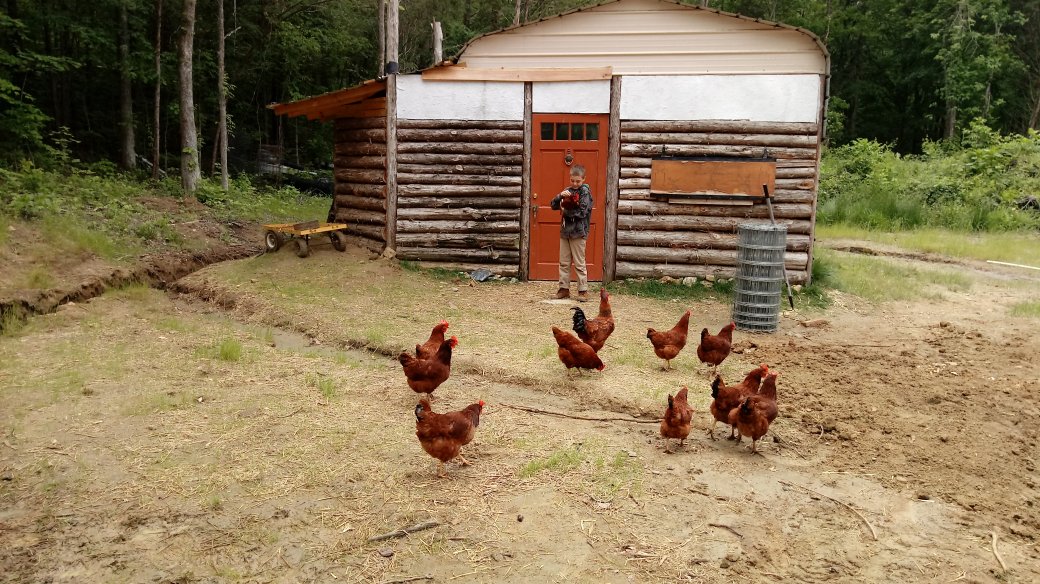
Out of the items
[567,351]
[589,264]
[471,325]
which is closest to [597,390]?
[567,351]

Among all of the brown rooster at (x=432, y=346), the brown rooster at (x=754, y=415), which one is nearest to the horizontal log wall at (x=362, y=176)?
the brown rooster at (x=432, y=346)

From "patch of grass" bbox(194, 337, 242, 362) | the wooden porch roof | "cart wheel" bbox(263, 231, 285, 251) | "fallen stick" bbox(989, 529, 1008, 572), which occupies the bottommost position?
"fallen stick" bbox(989, 529, 1008, 572)

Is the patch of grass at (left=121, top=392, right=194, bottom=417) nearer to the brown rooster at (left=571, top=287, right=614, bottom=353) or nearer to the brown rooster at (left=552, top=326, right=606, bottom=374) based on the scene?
the brown rooster at (left=552, top=326, right=606, bottom=374)

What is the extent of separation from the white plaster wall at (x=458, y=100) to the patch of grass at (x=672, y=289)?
3.35 meters

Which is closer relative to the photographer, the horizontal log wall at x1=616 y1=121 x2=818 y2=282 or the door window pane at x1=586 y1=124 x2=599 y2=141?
the horizontal log wall at x1=616 y1=121 x2=818 y2=282

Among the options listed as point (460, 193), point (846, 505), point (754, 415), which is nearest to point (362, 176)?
point (460, 193)

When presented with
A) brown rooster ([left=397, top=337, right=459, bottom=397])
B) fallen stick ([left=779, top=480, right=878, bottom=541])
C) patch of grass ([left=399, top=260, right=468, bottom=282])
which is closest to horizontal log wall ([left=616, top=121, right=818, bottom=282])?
patch of grass ([left=399, top=260, right=468, bottom=282])

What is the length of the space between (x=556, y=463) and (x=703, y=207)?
754 cm

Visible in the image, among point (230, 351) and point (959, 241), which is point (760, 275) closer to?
point (230, 351)

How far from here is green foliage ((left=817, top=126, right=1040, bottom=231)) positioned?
62.8 feet

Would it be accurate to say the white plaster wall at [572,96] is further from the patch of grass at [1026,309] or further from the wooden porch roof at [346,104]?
the patch of grass at [1026,309]

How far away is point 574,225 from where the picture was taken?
408 inches

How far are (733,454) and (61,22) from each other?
2104 cm

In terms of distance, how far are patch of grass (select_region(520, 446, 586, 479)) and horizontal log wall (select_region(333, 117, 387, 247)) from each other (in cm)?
779
